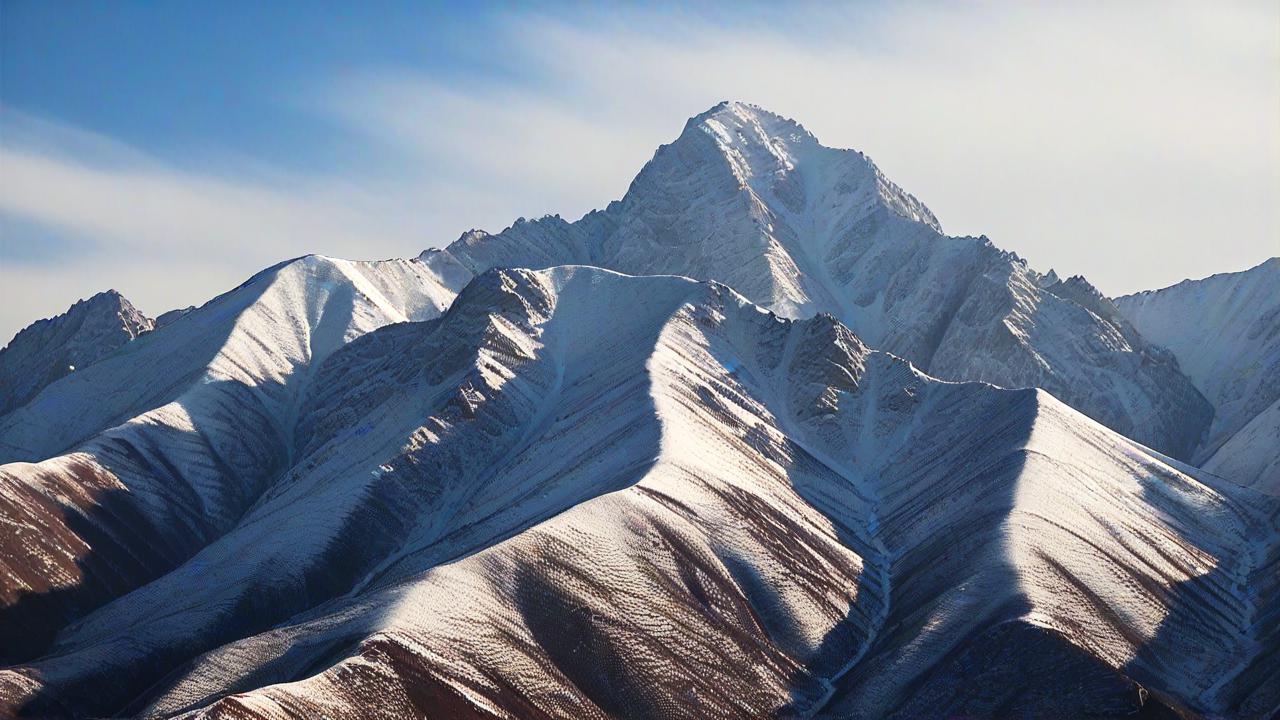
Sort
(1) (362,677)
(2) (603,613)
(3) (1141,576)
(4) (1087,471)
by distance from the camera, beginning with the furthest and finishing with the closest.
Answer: (4) (1087,471)
(3) (1141,576)
(2) (603,613)
(1) (362,677)

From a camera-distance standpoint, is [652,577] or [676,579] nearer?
[652,577]

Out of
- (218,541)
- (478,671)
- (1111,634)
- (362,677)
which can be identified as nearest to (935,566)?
(1111,634)

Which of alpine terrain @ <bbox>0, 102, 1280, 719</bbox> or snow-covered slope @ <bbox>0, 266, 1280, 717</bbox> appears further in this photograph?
alpine terrain @ <bbox>0, 102, 1280, 719</bbox>

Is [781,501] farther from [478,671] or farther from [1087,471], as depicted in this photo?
[478,671]

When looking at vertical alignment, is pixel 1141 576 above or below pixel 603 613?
above

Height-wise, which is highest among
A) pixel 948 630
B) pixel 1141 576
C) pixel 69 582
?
pixel 1141 576

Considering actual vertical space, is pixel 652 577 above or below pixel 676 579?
below

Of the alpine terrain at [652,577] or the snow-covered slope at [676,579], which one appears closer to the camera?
the snow-covered slope at [676,579]

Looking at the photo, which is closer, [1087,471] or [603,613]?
[603,613]
